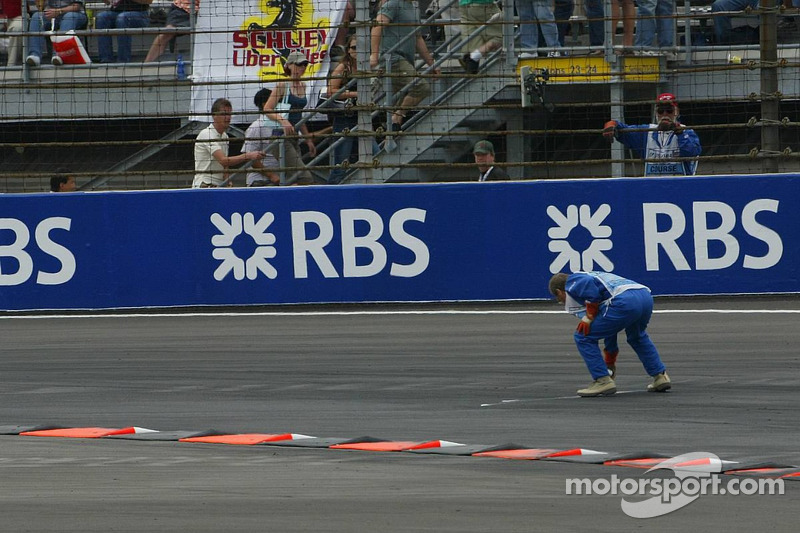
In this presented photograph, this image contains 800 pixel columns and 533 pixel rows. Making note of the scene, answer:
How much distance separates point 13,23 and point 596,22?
7.75m

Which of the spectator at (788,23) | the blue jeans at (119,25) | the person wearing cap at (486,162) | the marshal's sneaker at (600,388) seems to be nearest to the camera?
the marshal's sneaker at (600,388)

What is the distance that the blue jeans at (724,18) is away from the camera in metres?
15.1

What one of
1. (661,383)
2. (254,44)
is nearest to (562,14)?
(254,44)

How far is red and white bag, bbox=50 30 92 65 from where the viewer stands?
Answer: 16.6m

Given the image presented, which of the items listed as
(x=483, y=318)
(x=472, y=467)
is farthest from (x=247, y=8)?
(x=472, y=467)

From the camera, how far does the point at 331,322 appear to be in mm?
13109

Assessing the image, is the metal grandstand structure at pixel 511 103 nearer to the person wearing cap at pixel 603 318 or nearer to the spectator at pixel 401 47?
the spectator at pixel 401 47

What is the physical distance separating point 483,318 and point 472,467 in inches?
244

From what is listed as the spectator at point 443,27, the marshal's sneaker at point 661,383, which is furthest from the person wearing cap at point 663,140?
the marshal's sneaker at point 661,383

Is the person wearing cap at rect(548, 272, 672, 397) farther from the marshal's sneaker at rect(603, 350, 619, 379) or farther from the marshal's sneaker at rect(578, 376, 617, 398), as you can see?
the marshal's sneaker at rect(603, 350, 619, 379)

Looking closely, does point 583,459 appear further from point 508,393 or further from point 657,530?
point 508,393

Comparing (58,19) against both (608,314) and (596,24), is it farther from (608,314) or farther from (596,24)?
(608,314)

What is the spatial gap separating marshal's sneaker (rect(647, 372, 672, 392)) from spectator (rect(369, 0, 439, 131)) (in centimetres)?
618

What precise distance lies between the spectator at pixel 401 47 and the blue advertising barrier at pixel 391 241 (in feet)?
4.52
